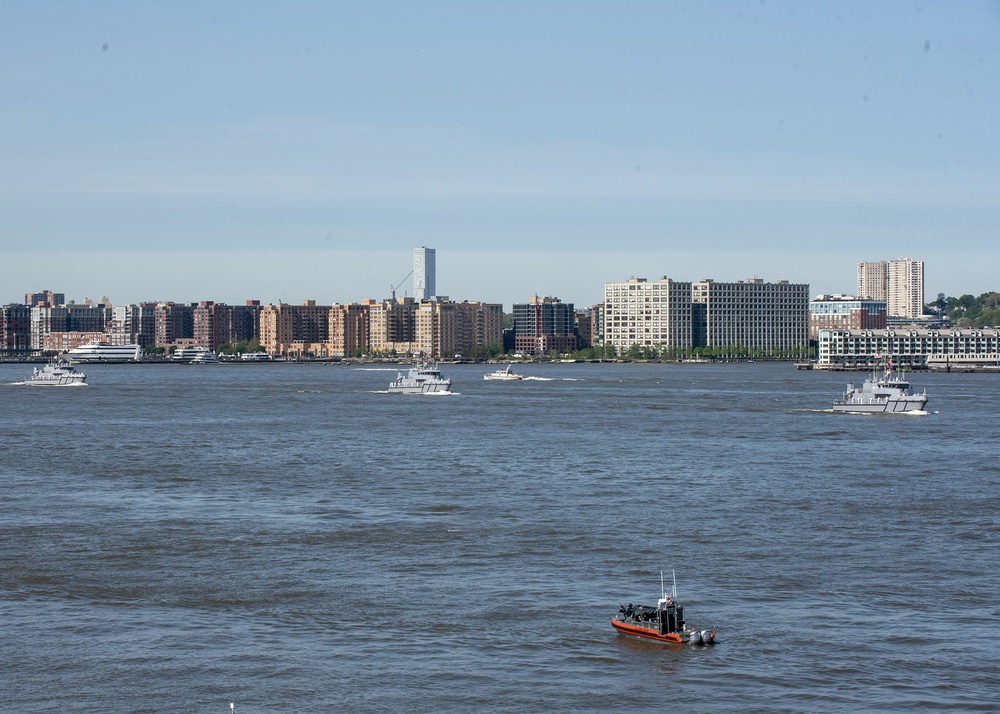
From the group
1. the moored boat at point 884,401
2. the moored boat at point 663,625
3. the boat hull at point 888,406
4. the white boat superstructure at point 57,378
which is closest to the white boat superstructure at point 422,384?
the white boat superstructure at point 57,378

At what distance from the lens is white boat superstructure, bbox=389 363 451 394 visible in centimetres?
14550

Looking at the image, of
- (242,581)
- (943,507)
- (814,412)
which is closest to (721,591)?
(242,581)

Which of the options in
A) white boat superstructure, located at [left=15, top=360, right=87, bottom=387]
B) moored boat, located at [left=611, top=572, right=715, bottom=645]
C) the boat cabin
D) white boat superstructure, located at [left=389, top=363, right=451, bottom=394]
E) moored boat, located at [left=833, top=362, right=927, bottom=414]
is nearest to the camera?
moored boat, located at [left=611, top=572, right=715, bottom=645]

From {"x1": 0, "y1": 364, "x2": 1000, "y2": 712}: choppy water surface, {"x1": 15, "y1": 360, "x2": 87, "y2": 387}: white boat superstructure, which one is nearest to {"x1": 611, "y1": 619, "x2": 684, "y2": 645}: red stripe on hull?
{"x1": 0, "y1": 364, "x2": 1000, "y2": 712}: choppy water surface

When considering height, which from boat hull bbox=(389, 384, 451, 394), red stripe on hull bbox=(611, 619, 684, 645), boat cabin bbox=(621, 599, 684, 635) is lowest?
red stripe on hull bbox=(611, 619, 684, 645)

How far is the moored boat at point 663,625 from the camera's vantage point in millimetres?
28453

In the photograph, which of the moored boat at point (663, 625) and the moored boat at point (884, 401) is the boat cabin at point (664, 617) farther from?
the moored boat at point (884, 401)

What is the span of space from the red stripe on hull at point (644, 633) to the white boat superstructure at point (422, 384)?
115392 mm

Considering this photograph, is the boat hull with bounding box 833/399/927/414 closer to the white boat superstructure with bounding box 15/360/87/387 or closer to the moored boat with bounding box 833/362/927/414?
the moored boat with bounding box 833/362/927/414

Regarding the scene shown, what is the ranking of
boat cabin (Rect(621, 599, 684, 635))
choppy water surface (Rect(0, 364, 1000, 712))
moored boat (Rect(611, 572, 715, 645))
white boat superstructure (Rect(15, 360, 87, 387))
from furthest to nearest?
white boat superstructure (Rect(15, 360, 87, 387))
boat cabin (Rect(621, 599, 684, 635))
moored boat (Rect(611, 572, 715, 645))
choppy water surface (Rect(0, 364, 1000, 712))

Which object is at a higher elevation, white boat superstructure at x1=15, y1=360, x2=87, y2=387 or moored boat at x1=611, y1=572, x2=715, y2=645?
white boat superstructure at x1=15, y1=360, x2=87, y2=387

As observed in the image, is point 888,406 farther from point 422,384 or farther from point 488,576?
point 488,576

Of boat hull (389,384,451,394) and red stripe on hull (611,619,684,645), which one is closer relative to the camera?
red stripe on hull (611,619,684,645)

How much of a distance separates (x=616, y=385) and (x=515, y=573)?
14102 cm
